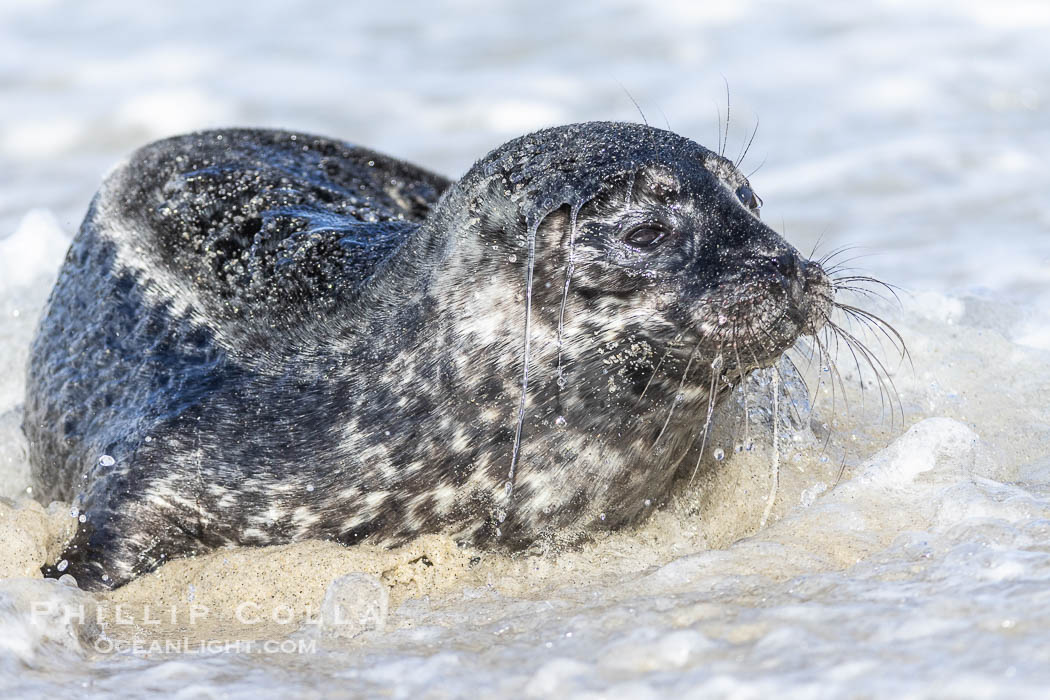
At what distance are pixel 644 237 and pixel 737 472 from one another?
926 mm

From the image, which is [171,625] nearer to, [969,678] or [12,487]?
[12,487]

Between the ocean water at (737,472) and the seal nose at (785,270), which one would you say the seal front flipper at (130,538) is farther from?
the seal nose at (785,270)

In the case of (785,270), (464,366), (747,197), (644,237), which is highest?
(747,197)

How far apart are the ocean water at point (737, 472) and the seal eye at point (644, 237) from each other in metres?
0.83

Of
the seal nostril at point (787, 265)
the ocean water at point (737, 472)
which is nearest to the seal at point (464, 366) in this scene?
the seal nostril at point (787, 265)

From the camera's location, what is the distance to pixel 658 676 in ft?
9.95

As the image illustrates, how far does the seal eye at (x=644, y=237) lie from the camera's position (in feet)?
12.4

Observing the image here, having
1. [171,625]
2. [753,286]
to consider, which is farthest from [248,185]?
[753,286]

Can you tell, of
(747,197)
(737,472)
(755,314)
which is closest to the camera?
(755,314)

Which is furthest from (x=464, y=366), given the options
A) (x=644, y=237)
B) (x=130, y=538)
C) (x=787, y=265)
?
(x=130, y=538)

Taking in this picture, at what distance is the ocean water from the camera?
3146 mm

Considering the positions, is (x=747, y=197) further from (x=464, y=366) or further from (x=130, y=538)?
(x=130, y=538)

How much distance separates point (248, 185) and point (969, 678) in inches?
129

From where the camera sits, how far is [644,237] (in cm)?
379
